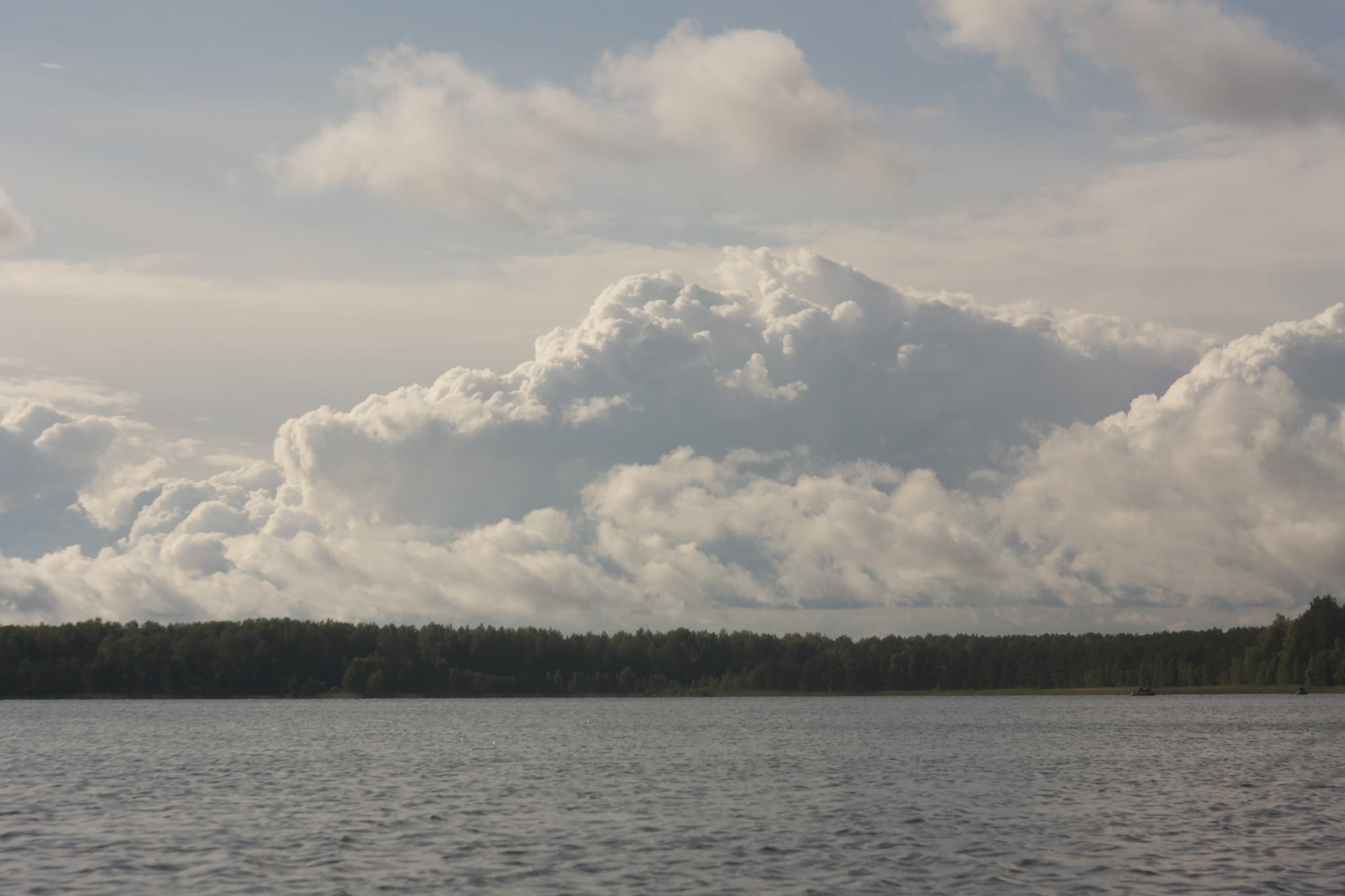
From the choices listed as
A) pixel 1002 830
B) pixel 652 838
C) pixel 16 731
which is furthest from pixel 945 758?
pixel 16 731

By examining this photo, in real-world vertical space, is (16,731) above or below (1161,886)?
below

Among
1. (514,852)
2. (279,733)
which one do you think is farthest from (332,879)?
(279,733)

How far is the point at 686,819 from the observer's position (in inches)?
2329

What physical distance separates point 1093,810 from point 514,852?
32.7 m

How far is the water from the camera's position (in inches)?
1676

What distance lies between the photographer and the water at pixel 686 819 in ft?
140

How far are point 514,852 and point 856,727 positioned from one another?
123747mm

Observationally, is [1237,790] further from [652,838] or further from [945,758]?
[652,838]

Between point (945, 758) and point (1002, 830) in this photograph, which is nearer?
point (1002, 830)

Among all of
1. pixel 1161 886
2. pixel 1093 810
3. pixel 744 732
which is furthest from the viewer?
pixel 744 732

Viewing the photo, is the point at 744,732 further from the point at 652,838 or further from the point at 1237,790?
the point at 652,838

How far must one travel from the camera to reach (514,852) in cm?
4859

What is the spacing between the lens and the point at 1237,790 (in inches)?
2798

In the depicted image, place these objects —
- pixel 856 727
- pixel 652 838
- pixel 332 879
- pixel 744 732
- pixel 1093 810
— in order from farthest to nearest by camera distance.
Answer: pixel 856 727 < pixel 744 732 < pixel 1093 810 < pixel 652 838 < pixel 332 879
